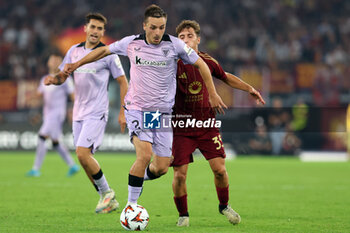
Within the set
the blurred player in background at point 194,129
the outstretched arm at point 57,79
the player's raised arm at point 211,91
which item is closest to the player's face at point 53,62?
the outstretched arm at point 57,79

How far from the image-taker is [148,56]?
6.23 metres

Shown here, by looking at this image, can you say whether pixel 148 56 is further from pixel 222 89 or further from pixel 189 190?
pixel 222 89

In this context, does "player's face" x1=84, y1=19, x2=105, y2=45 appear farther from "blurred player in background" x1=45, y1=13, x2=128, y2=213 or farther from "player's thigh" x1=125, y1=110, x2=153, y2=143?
"player's thigh" x1=125, y1=110, x2=153, y2=143

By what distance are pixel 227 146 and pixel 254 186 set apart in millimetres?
8126

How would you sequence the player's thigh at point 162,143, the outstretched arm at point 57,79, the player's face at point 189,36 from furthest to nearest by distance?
the player's face at point 189,36
the outstretched arm at point 57,79
the player's thigh at point 162,143

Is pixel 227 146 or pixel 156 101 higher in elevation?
pixel 156 101

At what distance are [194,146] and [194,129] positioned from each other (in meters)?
0.19

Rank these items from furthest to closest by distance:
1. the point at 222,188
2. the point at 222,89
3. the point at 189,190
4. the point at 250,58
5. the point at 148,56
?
the point at 250,58, the point at 222,89, the point at 189,190, the point at 222,188, the point at 148,56

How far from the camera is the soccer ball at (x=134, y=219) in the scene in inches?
231

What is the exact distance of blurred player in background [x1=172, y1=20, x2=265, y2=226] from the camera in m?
6.63

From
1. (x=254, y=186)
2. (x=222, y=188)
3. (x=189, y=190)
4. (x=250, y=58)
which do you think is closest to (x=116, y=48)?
(x=222, y=188)

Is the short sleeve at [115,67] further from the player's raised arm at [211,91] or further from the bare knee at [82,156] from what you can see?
the player's raised arm at [211,91]

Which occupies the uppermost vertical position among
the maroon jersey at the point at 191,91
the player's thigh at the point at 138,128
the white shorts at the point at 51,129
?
the maroon jersey at the point at 191,91

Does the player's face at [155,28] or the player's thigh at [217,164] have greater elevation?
the player's face at [155,28]
